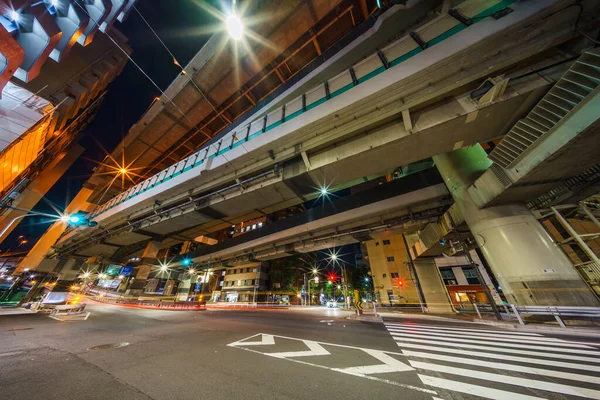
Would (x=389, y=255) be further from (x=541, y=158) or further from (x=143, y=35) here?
(x=143, y=35)

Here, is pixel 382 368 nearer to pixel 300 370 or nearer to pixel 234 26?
pixel 300 370

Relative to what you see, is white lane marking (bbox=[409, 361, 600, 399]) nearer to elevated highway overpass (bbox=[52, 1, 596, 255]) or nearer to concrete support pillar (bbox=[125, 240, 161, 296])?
elevated highway overpass (bbox=[52, 1, 596, 255])

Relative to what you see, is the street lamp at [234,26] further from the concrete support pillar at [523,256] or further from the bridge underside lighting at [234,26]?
the concrete support pillar at [523,256]

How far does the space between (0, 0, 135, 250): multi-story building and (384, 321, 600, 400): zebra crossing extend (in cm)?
1333

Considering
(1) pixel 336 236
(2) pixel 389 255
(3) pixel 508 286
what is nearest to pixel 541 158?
(3) pixel 508 286

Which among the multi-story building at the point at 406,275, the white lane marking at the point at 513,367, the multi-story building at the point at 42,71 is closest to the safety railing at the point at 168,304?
the multi-story building at the point at 42,71

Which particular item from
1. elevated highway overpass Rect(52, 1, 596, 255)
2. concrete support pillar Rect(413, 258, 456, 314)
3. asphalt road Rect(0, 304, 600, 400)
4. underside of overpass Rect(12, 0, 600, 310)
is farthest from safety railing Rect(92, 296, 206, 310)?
concrete support pillar Rect(413, 258, 456, 314)

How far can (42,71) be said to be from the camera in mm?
13141

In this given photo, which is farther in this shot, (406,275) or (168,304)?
(406,275)

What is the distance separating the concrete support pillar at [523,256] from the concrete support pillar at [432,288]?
961cm

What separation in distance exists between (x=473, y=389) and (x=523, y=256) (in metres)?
7.39

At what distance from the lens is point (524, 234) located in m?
7.08

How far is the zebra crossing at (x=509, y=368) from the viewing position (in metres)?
2.46

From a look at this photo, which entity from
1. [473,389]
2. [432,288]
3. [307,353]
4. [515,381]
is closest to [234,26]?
[307,353]
